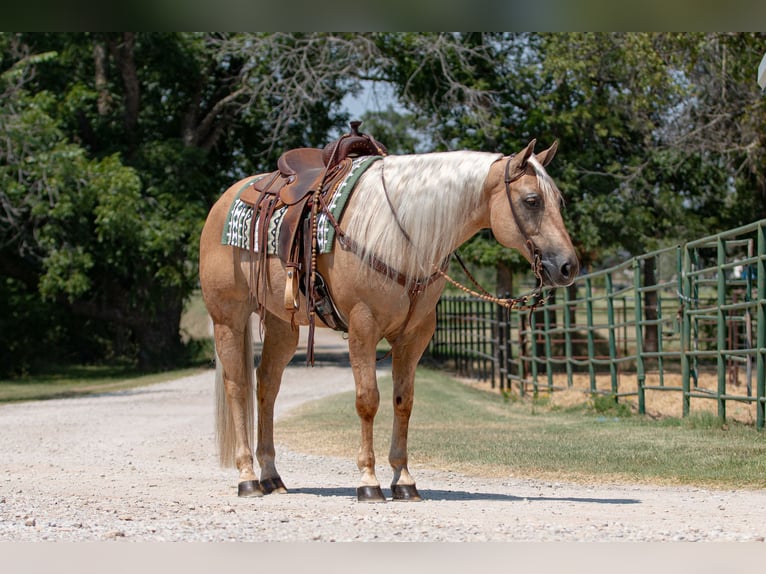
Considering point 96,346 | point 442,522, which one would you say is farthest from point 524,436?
point 96,346

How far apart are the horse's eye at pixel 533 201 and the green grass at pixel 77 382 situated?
13.4 meters

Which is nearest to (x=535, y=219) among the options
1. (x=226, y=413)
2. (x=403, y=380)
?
(x=403, y=380)

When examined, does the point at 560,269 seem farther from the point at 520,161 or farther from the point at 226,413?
the point at 226,413

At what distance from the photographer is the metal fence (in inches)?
427

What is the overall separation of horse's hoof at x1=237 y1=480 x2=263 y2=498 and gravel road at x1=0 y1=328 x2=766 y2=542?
0.11 m

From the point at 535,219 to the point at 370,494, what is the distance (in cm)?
191

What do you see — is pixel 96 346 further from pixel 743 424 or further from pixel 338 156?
pixel 338 156

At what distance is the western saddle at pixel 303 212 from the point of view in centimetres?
671

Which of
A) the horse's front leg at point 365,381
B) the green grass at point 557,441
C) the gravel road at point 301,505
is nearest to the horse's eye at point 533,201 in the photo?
the horse's front leg at point 365,381

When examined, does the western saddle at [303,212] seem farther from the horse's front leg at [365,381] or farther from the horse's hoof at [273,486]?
the horse's hoof at [273,486]

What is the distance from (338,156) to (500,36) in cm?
1638

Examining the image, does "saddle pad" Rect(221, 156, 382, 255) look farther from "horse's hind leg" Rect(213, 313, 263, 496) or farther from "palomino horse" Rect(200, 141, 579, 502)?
"horse's hind leg" Rect(213, 313, 263, 496)

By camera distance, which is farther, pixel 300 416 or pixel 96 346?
pixel 96 346

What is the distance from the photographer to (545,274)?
611 centimetres
